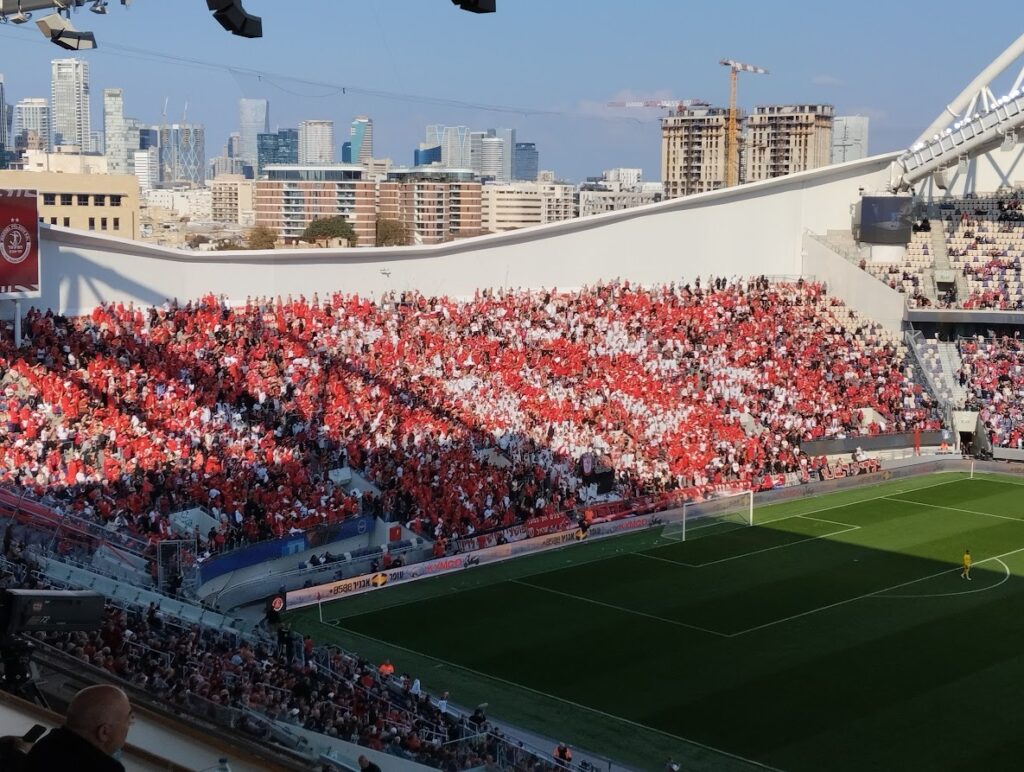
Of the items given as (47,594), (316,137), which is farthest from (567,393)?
(316,137)

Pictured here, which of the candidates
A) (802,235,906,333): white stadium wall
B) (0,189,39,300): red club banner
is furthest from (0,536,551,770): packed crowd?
(802,235,906,333): white stadium wall

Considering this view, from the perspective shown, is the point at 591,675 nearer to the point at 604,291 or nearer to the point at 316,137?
the point at 604,291

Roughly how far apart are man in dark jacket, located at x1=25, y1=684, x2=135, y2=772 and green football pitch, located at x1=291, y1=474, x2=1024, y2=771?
15917 mm

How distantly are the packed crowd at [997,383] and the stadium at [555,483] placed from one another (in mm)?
121

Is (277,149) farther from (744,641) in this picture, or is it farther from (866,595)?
(744,641)

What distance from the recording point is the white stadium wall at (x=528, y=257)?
110ft

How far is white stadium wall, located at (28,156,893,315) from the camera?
33.7 metres

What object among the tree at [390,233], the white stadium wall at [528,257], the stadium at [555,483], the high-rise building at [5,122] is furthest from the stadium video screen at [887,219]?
the high-rise building at [5,122]

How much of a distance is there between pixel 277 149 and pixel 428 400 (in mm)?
144720

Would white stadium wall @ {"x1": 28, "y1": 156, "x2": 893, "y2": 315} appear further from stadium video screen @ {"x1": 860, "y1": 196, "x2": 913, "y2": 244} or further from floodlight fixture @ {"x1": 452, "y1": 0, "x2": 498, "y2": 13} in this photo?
floodlight fixture @ {"x1": 452, "y1": 0, "x2": 498, "y2": 13}

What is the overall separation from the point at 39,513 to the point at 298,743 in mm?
9995

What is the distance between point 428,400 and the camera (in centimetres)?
3650

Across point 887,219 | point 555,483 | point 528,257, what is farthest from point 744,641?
point 887,219

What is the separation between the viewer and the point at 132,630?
1884 centimetres
